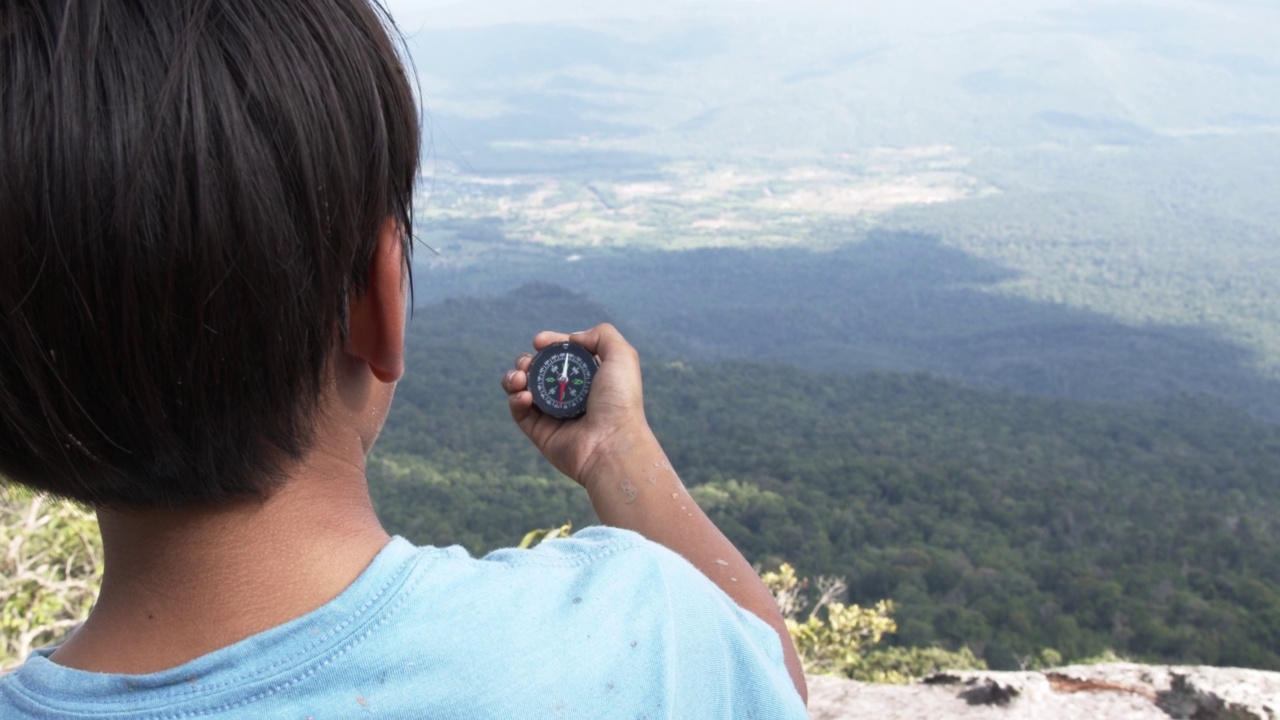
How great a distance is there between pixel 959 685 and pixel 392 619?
2.36m

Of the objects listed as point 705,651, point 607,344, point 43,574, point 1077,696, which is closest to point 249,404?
point 705,651

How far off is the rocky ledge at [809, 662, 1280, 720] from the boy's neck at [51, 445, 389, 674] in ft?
6.90

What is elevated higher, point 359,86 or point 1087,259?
point 359,86

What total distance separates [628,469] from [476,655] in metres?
0.61

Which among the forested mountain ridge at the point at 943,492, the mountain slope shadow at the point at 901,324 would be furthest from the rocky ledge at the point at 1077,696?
the mountain slope shadow at the point at 901,324

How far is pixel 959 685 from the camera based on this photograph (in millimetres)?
2742

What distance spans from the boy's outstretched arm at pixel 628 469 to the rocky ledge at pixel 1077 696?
1521 millimetres

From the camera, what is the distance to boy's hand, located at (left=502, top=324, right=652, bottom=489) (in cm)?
142

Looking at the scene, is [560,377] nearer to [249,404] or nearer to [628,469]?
[628,469]

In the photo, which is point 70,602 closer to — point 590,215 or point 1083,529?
point 1083,529

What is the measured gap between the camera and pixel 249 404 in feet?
2.46

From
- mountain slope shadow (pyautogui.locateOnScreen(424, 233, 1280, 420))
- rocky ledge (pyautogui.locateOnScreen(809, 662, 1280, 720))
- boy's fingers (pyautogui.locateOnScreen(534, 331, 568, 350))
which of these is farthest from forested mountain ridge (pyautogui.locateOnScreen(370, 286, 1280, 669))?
mountain slope shadow (pyautogui.locateOnScreen(424, 233, 1280, 420))

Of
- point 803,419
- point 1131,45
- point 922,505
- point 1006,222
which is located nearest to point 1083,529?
point 922,505

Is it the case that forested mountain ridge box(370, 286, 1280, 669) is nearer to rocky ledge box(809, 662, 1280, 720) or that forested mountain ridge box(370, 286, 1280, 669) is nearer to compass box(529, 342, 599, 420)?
rocky ledge box(809, 662, 1280, 720)
